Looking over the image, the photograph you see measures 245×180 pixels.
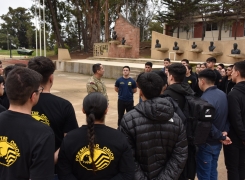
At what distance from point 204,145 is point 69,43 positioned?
42.0 meters

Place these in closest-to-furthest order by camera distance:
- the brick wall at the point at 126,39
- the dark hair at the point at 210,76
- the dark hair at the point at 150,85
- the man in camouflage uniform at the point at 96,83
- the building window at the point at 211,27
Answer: the dark hair at the point at 150,85 → the dark hair at the point at 210,76 → the man in camouflage uniform at the point at 96,83 → the brick wall at the point at 126,39 → the building window at the point at 211,27

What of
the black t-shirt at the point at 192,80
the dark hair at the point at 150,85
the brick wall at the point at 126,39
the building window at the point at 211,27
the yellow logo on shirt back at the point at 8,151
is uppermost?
the building window at the point at 211,27

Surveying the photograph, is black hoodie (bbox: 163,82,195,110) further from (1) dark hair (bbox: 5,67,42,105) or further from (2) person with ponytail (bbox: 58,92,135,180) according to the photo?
(1) dark hair (bbox: 5,67,42,105)

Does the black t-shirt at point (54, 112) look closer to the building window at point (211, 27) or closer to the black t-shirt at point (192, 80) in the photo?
the black t-shirt at point (192, 80)

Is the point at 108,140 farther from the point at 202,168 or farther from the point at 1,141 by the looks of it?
the point at 202,168

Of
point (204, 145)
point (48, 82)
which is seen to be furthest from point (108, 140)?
point (204, 145)

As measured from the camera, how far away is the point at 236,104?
2.93 m

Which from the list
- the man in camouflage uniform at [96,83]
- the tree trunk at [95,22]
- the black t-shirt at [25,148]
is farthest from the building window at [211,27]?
the black t-shirt at [25,148]

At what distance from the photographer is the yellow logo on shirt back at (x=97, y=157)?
1.69m

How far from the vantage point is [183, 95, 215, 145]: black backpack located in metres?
2.53

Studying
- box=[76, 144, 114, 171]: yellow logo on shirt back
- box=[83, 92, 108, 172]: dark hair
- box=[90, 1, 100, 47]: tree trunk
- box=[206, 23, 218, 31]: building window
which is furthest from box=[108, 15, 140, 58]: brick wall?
box=[76, 144, 114, 171]: yellow logo on shirt back

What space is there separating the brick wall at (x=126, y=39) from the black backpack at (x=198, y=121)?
19.8 metres

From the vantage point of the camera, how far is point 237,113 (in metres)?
2.91

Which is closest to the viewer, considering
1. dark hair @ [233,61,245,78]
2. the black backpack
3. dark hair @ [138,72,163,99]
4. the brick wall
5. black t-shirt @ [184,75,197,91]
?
dark hair @ [138,72,163,99]
